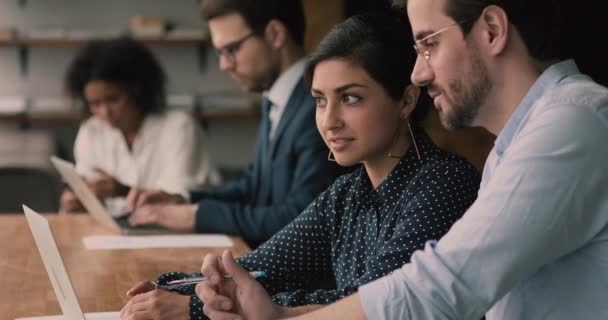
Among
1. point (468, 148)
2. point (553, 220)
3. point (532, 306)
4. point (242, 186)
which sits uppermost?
point (553, 220)

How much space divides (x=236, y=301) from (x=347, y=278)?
1.18ft

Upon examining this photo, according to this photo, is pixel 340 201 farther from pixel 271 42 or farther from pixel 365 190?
pixel 271 42

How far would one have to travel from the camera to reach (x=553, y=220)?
1.17 meters

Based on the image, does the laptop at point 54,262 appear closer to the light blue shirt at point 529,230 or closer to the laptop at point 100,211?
the light blue shirt at point 529,230

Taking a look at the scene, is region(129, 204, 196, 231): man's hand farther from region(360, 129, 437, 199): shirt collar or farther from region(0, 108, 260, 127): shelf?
region(0, 108, 260, 127): shelf

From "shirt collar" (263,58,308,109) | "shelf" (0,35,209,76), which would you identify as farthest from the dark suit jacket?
"shelf" (0,35,209,76)

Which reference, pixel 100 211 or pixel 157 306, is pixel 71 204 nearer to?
pixel 100 211

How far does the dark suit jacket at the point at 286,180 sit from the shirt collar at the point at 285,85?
0.10 meters

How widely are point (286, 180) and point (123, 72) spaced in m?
1.43

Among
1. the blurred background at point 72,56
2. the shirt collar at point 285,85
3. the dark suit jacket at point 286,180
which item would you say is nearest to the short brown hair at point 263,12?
the shirt collar at point 285,85

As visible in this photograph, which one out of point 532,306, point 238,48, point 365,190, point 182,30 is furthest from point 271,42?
point 182,30

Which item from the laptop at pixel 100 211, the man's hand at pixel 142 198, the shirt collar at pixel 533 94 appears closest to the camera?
the shirt collar at pixel 533 94

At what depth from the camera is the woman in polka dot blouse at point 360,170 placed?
162 cm

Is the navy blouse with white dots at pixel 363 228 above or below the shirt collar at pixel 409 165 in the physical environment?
below
